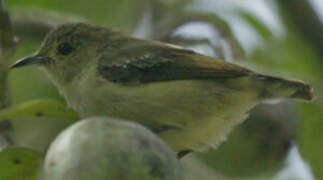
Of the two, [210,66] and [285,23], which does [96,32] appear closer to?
[210,66]

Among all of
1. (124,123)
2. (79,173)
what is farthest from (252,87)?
(79,173)

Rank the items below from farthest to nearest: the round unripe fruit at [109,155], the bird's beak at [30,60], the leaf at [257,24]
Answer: the leaf at [257,24] → the bird's beak at [30,60] → the round unripe fruit at [109,155]

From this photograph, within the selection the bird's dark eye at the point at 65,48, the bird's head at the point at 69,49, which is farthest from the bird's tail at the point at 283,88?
the bird's dark eye at the point at 65,48

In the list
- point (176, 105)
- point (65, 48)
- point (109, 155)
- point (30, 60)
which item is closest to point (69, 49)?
point (65, 48)

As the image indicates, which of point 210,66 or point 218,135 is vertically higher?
point 210,66

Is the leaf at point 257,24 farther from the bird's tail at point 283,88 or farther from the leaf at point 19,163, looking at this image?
the leaf at point 19,163

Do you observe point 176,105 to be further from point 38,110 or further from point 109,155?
point 109,155
